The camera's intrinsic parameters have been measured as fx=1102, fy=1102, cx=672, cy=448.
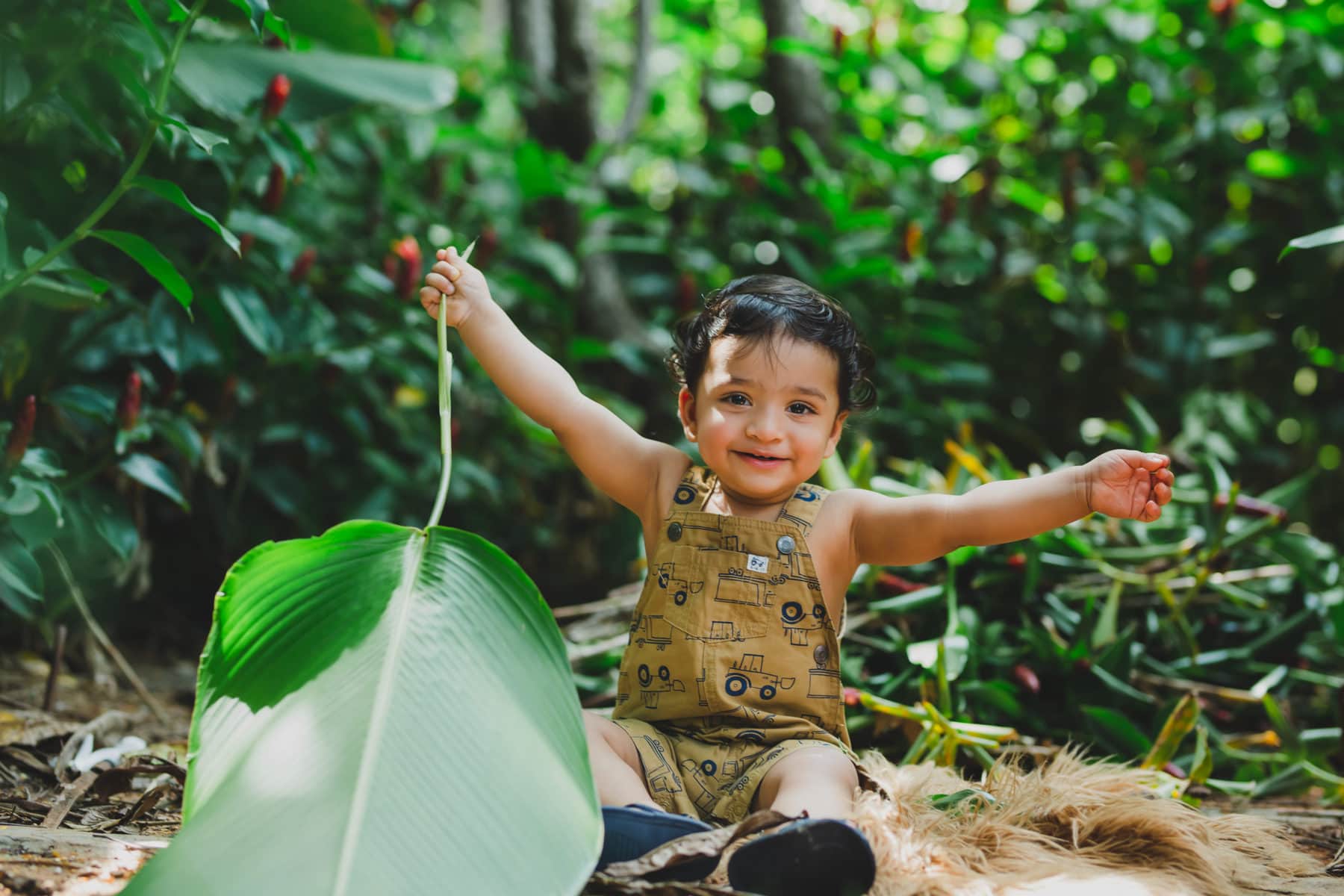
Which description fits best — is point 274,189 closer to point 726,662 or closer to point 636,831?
point 726,662

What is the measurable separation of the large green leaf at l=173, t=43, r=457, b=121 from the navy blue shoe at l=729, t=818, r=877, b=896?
1597mm

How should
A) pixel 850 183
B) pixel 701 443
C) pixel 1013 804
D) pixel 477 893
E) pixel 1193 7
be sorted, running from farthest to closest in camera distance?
1. pixel 850 183
2. pixel 1193 7
3. pixel 701 443
4. pixel 1013 804
5. pixel 477 893

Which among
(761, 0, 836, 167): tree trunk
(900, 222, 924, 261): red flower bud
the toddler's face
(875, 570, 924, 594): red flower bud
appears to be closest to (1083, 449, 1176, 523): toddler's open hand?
the toddler's face

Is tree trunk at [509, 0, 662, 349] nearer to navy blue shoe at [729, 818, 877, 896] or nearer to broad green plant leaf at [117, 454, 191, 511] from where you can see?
broad green plant leaf at [117, 454, 191, 511]

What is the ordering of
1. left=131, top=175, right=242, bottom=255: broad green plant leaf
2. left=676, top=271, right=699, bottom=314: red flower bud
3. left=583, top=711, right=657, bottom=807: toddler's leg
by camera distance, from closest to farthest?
left=583, top=711, right=657, bottom=807: toddler's leg
left=131, top=175, right=242, bottom=255: broad green plant leaf
left=676, top=271, right=699, bottom=314: red flower bud

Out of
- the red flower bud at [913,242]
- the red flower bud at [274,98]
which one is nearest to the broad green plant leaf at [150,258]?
the red flower bud at [274,98]

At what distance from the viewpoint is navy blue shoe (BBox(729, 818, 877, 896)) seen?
1.12 m

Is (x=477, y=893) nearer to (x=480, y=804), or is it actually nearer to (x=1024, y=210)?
(x=480, y=804)

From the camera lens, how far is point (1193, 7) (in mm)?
3307

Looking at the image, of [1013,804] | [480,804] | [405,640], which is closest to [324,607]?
[405,640]

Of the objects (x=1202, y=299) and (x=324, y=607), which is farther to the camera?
(x=1202, y=299)

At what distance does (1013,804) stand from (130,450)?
1762 mm

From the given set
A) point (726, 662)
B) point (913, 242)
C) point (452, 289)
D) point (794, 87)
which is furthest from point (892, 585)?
point (794, 87)

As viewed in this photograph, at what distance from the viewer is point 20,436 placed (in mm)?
1734
